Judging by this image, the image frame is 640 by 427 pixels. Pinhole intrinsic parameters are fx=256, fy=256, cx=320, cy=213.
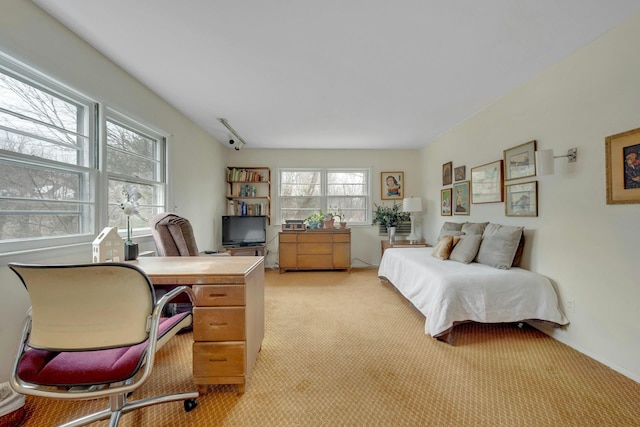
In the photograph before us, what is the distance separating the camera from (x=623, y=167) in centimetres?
174

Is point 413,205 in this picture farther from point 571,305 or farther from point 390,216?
point 571,305

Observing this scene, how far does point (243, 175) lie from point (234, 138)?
782 millimetres

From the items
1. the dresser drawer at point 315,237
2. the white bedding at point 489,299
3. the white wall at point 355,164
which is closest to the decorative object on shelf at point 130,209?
the white bedding at point 489,299

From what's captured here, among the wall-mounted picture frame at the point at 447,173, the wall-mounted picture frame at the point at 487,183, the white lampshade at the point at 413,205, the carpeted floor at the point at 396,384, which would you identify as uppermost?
the wall-mounted picture frame at the point at 447,173

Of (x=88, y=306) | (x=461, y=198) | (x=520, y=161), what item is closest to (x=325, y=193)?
(x=461, y=198)

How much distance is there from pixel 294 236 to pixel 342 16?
3472 mm

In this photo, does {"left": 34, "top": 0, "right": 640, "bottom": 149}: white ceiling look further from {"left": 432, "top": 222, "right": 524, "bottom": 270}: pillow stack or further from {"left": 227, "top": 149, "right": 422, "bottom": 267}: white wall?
{"left": 227, "top": 149, "right": 422, "bottom": 267}: white wall

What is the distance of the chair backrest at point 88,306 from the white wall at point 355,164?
3983 mm

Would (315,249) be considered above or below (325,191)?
below

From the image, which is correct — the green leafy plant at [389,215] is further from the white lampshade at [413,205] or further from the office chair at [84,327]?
the office chair at [84,327]

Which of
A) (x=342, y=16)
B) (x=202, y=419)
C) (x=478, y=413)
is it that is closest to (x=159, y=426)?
(x=202, y=419)

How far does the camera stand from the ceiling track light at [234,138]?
11.9 ft

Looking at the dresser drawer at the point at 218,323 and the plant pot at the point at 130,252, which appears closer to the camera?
the dresser drawer at the point at 218,323

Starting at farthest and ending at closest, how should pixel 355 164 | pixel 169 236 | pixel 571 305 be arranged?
pixel 355 164 → pixel 169 236 → pixel 571 305
